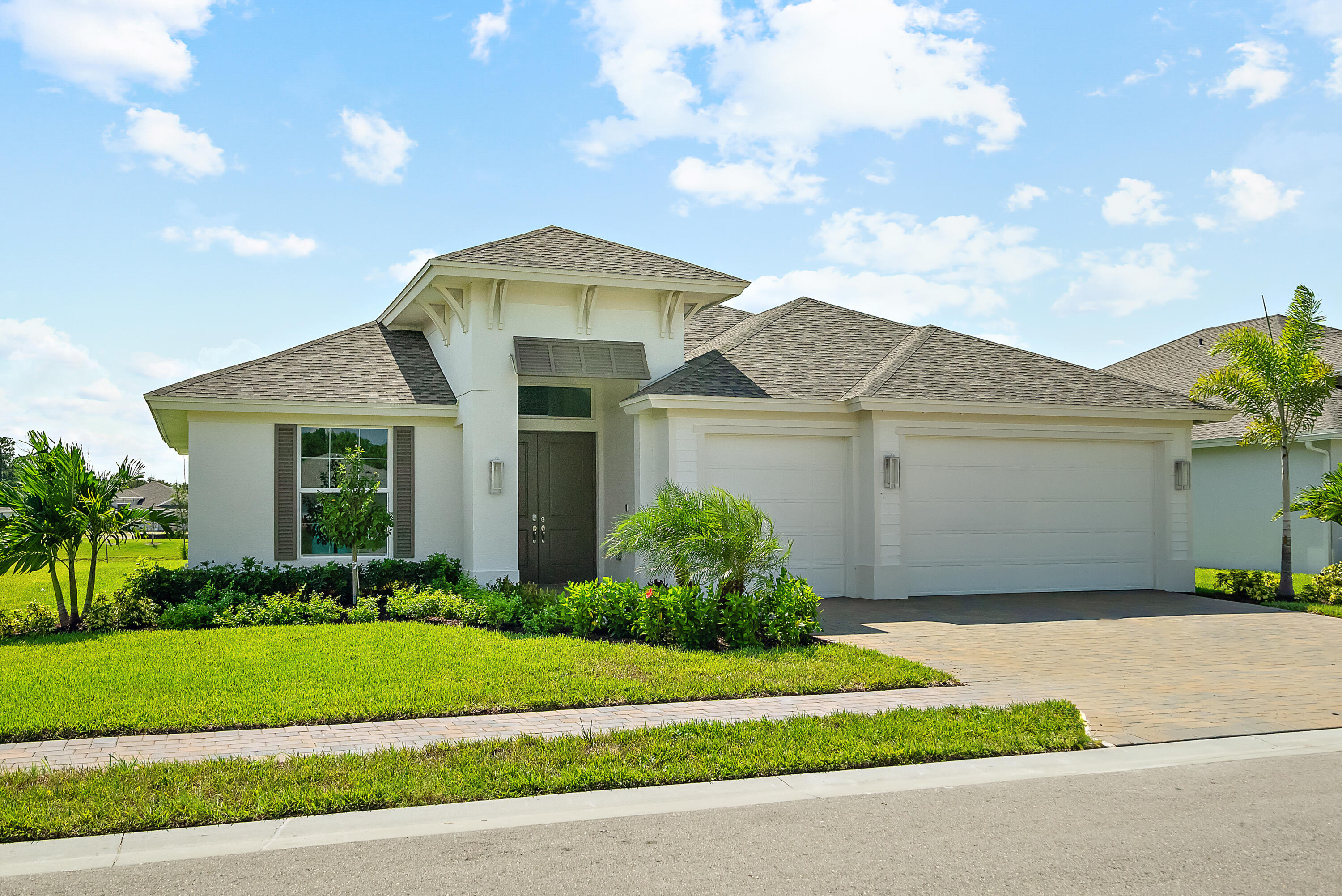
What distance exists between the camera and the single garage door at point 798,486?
1461 cm

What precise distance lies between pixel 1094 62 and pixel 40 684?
586 inches

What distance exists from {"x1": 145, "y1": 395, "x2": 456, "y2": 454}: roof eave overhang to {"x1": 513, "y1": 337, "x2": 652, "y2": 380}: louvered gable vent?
1556 mm

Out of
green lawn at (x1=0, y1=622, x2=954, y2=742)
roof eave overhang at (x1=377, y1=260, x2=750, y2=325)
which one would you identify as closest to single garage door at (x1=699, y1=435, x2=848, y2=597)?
roof eave overhang at (x1=377, y1=260, x2=750, y2=325)

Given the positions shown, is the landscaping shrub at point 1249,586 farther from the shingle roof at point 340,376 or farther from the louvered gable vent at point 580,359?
the shingle roof at point 340,376

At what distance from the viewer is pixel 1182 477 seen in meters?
16.4

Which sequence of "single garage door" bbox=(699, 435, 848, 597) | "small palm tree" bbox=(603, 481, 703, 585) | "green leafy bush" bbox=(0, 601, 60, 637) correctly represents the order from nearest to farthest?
"small palm tree" bbox=(603, 481, 703, 585) → "green leafy bush" bbox=(0, 601, 60, 637) → "single garage door" bbox=(699, 435, 848, 597)

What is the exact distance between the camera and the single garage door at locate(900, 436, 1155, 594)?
50.2 ft

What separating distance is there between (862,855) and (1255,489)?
64.0ft

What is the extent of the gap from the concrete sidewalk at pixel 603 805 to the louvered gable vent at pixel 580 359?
31.4 feet

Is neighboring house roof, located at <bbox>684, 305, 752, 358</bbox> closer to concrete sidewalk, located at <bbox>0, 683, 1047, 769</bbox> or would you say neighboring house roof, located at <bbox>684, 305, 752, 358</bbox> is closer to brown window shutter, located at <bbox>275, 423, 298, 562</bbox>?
brown window shutter, located at <bbox>275, 423, 298, 562</bbox>

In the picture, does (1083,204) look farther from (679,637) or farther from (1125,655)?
(679,637)

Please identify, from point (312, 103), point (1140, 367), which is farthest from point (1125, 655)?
point (1140, 367)

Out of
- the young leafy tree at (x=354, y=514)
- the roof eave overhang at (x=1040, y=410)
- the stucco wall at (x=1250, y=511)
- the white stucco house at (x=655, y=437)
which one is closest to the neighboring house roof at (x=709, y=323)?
the white stucco house at (x=655, y=437)

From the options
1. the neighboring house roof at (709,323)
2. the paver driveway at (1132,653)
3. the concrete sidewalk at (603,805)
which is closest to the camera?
the concrete sidewalk at (603,805)
